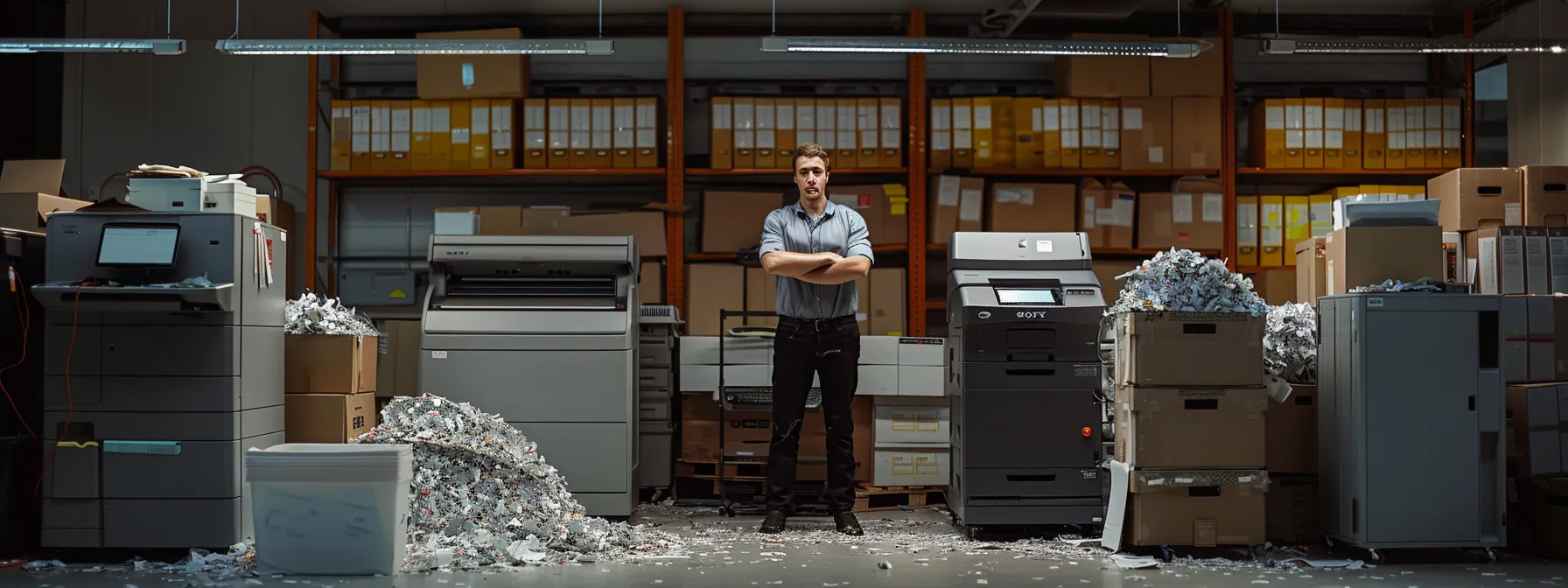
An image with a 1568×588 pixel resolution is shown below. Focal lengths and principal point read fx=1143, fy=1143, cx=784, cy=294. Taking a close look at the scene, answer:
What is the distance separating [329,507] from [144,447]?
2.65ft

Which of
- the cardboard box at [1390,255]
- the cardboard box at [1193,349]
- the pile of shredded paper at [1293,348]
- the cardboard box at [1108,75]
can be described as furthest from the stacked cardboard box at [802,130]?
the cardboard box at [1390,255]

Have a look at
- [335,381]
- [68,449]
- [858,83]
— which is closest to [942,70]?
[858,83]

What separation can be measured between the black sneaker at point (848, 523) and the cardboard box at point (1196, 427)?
104 centimetres

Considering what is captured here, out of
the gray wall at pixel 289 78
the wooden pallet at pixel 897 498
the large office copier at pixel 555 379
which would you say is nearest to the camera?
the large office copier at pixel 555 379

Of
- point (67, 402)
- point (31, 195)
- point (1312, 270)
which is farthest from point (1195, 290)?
point (31, 195)

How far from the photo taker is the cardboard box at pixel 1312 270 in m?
4.34

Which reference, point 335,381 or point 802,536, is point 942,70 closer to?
point 802,536

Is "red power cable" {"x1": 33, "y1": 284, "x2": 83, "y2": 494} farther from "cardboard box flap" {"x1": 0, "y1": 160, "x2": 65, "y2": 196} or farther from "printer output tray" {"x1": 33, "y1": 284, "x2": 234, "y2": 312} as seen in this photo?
"cardboard box flap" {"x1": 0, "y1": 160, "x2": 65, "y2": 196}

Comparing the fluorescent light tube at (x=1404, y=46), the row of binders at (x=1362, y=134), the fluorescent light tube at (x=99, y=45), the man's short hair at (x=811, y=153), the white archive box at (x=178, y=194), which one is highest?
the fluorescent light tube at (x=1404, y=46)

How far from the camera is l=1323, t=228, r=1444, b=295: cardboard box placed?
12.6 ft

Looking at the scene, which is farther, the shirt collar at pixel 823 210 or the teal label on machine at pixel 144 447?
the shirt collar at pixel 823 210

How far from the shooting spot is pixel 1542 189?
4.83 meters

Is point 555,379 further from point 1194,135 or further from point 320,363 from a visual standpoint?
point 1194,135

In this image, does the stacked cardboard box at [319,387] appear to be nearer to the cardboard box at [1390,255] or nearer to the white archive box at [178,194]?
the white archive box at [178,194]
